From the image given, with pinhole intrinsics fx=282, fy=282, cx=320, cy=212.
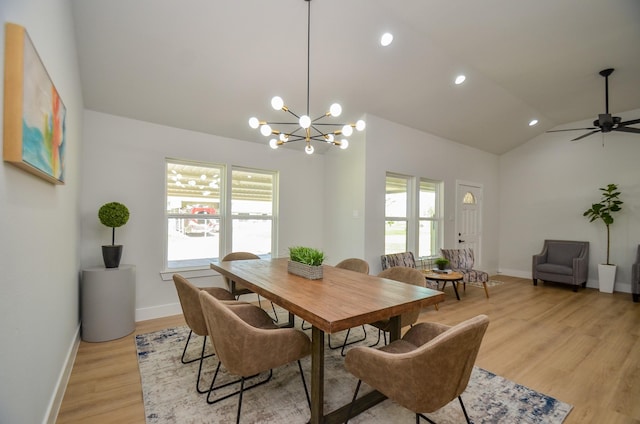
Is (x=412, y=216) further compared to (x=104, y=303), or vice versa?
(x=412, y=216)

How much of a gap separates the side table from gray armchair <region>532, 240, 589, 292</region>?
6.97 metres

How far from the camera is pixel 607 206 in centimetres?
536

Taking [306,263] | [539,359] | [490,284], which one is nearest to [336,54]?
[306,263]

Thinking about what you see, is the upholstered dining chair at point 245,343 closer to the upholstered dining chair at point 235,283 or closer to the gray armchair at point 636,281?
the upholstered dining chair at point 235,283

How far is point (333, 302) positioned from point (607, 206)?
6.56 metres

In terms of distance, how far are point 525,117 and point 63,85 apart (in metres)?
6.85

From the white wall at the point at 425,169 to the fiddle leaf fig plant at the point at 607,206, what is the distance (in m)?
1.75

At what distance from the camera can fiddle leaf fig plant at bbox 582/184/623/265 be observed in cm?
516

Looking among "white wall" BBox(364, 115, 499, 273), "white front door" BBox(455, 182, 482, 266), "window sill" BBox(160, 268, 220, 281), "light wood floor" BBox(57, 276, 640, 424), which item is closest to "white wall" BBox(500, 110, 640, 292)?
"white wall" BBox(364, 115, 499, 273)

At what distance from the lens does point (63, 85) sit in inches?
79.9

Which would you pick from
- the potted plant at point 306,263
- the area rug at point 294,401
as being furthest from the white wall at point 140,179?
the potted plant at point 306,263

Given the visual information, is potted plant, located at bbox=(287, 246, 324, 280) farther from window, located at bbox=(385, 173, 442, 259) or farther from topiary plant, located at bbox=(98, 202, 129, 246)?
window, located at bbox=(385, 173, 442, 259)

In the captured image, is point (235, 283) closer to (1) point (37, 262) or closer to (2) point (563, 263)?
(1) point (37, 262)

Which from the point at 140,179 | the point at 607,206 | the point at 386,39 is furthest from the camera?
the point at 607,206
